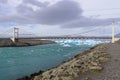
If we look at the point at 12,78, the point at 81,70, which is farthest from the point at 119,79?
the point at 12,78

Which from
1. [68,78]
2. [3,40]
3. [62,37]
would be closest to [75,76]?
[68,78]

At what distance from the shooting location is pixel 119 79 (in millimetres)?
11578

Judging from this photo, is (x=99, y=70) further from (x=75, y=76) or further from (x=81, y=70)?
(x=75, y=76)

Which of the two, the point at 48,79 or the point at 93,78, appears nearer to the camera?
the point at 93,78

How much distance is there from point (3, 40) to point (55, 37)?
3044 cm

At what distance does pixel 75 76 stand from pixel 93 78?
1030mm

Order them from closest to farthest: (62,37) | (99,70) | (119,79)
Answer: (119,79) < (99,70) < (62,37)

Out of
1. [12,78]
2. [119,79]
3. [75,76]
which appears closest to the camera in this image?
[119,79]

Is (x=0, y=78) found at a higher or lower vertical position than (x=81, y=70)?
lower

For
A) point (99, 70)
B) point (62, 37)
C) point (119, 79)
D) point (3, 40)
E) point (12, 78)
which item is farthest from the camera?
point (3, 40)

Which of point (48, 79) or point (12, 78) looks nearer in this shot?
point (48, 79)

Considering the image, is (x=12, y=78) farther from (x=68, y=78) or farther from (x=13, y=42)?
(x=13, y=42)

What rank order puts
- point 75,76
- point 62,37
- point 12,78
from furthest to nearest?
point 62,37 < point 12,78 < point 75,76

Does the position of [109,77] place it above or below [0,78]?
above
